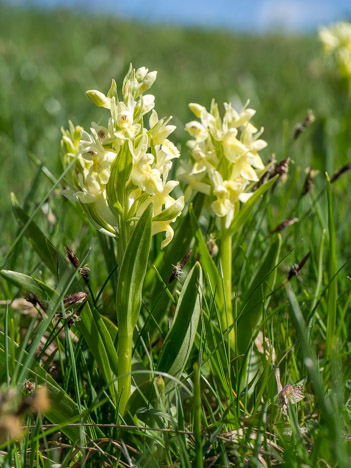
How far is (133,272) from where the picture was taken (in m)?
1.00

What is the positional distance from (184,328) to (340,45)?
2685 millimetres

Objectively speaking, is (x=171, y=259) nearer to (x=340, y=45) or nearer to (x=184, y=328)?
(x=184, y=328)

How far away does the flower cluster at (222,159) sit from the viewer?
117 cm

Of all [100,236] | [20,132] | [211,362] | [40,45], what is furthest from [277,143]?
[40,45]

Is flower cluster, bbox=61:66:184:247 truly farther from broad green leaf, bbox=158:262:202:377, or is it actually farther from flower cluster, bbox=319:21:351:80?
flower cluster, bbox=319:21:351:80

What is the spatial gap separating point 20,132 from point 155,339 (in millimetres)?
1795

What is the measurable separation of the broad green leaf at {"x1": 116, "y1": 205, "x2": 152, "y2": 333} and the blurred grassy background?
0.67 m

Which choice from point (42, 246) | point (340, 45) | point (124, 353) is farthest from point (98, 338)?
point (340, 45)

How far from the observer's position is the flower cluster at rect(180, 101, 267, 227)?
1.17 meters

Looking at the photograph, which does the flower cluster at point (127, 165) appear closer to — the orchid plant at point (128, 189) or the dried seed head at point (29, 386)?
the orchid plant at point (128, 189)

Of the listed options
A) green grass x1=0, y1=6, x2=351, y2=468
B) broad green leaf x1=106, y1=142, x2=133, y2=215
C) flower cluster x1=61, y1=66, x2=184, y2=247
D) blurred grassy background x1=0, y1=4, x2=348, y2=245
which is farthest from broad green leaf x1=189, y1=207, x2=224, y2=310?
blurred grassy background x1=0, y1=4, x2=348, y2=245

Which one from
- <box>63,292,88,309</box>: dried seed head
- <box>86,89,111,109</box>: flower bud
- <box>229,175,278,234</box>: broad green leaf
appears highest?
<box>86,89,111,109</box>: flower bud

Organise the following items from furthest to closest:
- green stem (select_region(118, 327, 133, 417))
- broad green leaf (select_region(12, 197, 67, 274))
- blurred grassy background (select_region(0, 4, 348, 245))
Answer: blurred grassy background (select_region(0, 4, 348, 245))
broad green leaf (select_region(12, 197, 67, 274))
green stem (select_region(118, 327, 133, 417))

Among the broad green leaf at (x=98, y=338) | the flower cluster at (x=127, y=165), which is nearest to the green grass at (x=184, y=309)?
the broad green leaf at (x=98, y=338)
